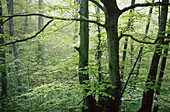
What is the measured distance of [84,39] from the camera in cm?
329

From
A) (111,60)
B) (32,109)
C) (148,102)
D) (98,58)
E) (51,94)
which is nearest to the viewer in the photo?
(111,60)

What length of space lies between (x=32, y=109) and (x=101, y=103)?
4.30 metres

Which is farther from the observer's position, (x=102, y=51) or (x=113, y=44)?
(x=102, y=51)

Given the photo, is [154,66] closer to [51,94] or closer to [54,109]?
A: [54,109]

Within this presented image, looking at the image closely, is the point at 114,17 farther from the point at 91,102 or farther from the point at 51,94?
the point at 51,94

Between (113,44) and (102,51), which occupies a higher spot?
(113,44)

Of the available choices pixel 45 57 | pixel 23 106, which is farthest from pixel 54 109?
pixel 45 57

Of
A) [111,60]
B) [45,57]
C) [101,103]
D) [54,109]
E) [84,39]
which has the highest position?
[84,39]

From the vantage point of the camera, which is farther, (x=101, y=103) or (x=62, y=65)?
(x=62, y=65)

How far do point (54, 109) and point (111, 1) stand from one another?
5936 millimetres

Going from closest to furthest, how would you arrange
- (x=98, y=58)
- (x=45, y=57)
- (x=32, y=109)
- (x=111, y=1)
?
(x=111, y=1) < (x=98, y=58) < (x=32, y=109) < (x=45, y=57)

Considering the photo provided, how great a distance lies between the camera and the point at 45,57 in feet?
37.2

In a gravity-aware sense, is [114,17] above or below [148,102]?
above

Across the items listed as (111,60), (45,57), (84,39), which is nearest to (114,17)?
(111,60)
